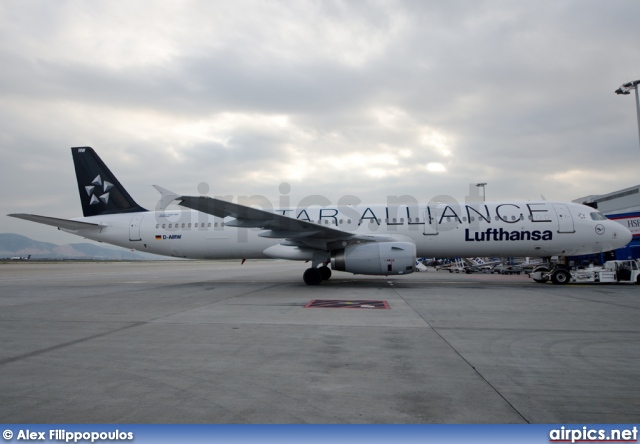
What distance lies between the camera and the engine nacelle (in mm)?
13391

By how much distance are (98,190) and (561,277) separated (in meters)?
19.8

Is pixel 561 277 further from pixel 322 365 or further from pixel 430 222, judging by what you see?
pixel 322 365

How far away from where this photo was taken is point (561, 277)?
50.7 feet

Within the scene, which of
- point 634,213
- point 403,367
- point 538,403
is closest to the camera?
point 538,403

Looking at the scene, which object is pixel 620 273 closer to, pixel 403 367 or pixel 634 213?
pixel 634 213

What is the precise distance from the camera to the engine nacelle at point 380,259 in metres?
13.4

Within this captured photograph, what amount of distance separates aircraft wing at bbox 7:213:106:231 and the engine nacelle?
1141 cm

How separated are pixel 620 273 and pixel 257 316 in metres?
15.1

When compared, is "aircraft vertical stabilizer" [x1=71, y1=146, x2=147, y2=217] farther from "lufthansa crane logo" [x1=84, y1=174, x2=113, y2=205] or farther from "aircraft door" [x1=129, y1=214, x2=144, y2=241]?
"aircraft door" [x1=129, y1=214, x2=144, y2=241]

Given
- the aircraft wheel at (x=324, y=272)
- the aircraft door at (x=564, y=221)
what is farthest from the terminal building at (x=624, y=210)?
the aircraft wheel at (x=324, y=272)

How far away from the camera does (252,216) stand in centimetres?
1350

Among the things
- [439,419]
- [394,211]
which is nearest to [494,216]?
[394,211]

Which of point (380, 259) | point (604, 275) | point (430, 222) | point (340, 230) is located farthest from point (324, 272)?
point (604, 275)

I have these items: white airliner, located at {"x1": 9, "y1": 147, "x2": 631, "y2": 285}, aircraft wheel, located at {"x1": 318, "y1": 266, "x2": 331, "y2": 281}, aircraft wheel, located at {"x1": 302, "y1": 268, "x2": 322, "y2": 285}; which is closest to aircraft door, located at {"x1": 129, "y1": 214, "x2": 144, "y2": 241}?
white airliner, located at {"x1": 9, "y1": 147, "x2": 631, "y2": 285}
